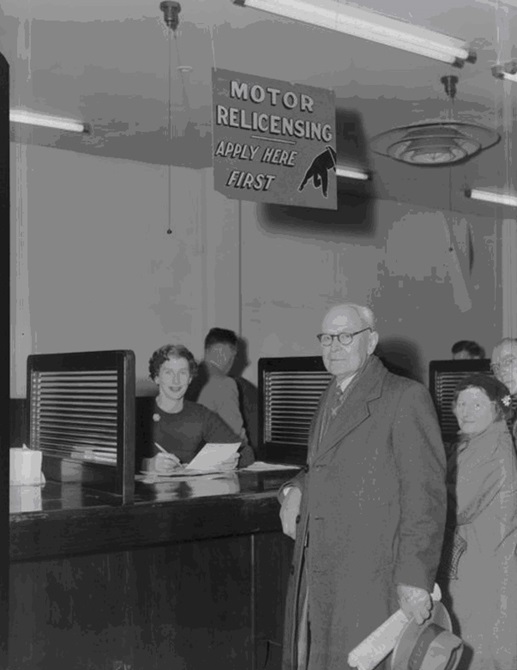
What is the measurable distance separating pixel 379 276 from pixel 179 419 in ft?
20.3

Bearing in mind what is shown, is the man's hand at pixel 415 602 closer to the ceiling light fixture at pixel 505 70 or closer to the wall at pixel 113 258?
the ceiling light fixture at pixel 505 70

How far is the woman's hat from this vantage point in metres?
2.63

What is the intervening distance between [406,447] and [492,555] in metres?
0.85

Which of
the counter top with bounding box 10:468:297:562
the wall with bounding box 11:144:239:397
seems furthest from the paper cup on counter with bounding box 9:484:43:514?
the wall with bounding box 11:144:239:397

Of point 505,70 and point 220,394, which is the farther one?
point 220,394

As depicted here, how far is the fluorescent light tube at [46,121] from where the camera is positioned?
664 cm

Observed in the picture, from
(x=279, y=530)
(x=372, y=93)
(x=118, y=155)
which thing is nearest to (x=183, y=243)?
(x=118, y=155)

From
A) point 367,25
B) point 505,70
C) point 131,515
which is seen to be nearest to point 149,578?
point 131,515

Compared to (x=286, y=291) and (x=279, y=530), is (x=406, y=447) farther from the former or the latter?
(x=286, y=291)

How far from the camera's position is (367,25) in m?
4.57

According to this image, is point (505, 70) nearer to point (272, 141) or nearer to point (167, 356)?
point (272, 141)

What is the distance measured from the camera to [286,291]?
9.35 m

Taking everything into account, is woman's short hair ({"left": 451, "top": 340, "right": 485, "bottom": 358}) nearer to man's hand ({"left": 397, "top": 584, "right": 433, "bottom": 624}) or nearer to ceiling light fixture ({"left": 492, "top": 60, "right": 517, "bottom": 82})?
ceiling light fixture ({"left": 492, "top": 60, "right": 517, "bottom": 82})

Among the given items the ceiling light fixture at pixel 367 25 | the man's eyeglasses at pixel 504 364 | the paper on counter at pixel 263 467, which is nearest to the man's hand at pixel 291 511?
the paper on counter at pixel 263 467
